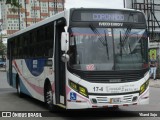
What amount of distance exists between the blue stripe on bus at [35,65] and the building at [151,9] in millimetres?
17637

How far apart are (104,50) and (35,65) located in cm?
450

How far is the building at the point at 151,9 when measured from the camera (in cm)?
3253

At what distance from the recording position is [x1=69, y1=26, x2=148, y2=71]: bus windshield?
10898mm

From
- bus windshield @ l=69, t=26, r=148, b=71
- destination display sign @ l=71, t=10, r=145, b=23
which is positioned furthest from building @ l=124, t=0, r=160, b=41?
bus windshield @ l=69, t=26, r=148, b=71

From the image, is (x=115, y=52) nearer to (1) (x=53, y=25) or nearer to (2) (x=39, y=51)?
(1) (x=53, y=25)

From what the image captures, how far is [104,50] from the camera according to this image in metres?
11.0

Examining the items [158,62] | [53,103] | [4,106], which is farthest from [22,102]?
[158,62]

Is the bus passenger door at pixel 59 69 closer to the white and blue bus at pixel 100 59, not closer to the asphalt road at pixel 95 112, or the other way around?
the white and blue bus at pixel 100 59

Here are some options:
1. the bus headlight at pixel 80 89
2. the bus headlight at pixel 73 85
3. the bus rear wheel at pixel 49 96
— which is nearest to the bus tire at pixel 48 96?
the bus rear wheel at pixel 49 96

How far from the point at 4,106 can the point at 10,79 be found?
5.94m

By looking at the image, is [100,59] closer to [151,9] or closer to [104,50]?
[104,50]

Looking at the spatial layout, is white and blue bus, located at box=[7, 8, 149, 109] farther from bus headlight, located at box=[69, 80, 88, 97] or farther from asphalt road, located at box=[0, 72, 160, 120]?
asphalt road, located at box=[0, 72, 160, 120]

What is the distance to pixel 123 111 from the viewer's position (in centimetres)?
1298

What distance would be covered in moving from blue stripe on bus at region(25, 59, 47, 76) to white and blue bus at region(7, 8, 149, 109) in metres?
1.74
